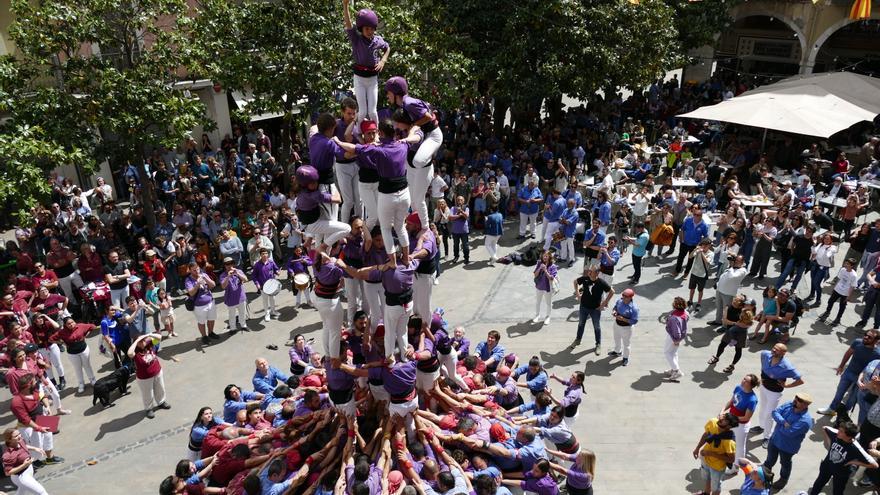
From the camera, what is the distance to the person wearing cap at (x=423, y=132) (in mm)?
7655

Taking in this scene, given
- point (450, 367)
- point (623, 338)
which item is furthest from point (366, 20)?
point (623, 338)

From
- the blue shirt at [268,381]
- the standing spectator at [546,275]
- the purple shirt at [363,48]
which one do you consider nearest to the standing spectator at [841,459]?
the standing spectator at [546,275]

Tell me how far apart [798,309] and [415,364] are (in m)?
7.55

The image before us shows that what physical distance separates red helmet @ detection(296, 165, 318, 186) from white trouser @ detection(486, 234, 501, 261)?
878 centimetres

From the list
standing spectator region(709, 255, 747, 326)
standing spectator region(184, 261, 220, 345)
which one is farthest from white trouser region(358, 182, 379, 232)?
standing spectator region(709, 255, 747, 326)

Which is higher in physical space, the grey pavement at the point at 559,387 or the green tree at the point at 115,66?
the green tree at the point at 115,66

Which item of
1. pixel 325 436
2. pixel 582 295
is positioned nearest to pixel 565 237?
pixel 582 295

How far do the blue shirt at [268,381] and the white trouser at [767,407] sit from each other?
7.12 metres

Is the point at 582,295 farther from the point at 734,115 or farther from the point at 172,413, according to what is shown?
the point at 734,115

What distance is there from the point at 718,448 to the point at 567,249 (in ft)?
26.1

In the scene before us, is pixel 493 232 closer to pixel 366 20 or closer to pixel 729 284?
pixel 729 284

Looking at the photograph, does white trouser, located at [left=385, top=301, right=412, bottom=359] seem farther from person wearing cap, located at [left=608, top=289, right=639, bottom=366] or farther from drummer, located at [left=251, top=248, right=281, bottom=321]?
drummer, located at [left=251, top=248, right=281, bottom=321]

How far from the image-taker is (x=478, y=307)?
1398 centimetres

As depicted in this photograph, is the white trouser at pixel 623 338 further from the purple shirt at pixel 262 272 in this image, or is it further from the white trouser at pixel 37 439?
the white trouser at pixel 37 439
